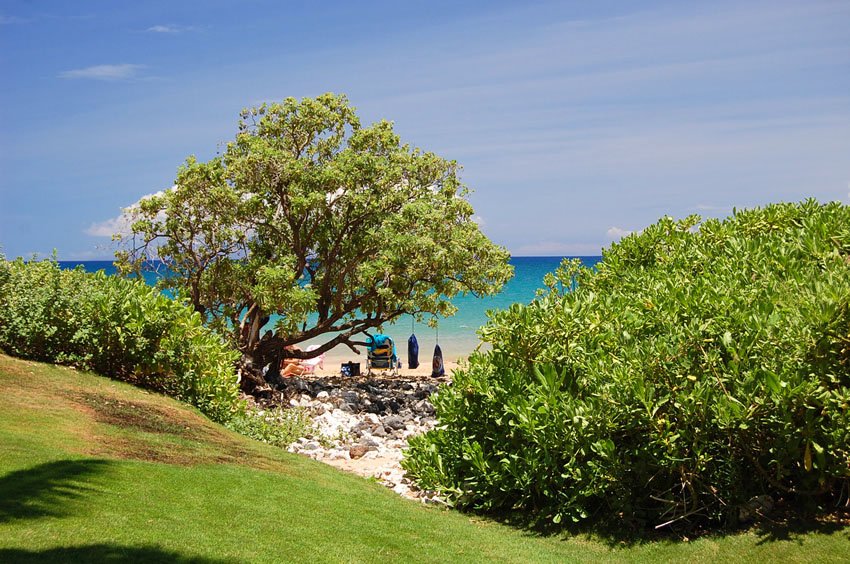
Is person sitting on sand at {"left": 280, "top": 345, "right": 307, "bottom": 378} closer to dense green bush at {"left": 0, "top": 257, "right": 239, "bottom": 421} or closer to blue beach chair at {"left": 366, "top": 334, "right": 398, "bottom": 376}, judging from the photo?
blue beach chair at {"left": 366, "top": 334, "right": 398, "bottom": 376}

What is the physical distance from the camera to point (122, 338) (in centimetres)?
1353

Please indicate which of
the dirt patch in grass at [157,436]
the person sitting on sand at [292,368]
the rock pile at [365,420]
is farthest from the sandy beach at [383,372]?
the dirt patch in grass at [157,436]

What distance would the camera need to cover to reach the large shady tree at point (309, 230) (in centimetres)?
2027

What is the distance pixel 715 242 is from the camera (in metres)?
12.2

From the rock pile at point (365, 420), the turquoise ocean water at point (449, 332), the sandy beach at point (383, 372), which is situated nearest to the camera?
the rock pile at point (365, 420)

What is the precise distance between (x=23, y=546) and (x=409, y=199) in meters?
16.6

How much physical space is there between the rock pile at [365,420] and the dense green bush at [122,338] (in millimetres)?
2430

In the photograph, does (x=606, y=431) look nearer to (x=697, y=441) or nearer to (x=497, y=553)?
(x=697, y=441)

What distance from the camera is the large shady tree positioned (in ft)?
66.5

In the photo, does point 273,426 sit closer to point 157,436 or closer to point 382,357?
point 157,436

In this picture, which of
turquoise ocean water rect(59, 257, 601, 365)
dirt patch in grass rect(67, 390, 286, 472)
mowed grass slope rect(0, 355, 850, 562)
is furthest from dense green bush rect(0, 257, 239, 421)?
turquoise ocean water rect(59, 257, 601, 365)

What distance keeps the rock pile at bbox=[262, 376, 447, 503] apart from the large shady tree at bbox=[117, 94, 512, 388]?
1.85 meters

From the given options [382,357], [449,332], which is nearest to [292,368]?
[382,357]

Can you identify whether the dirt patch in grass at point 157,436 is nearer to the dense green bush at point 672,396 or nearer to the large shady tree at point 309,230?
the dense green bush at point 672,396
